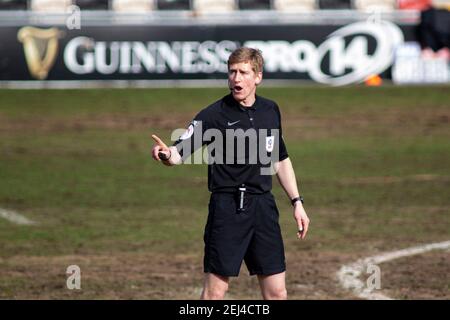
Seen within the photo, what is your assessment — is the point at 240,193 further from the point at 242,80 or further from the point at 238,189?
the point at 242,80

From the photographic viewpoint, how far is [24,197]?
17047mm

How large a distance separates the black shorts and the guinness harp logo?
21.4 metres

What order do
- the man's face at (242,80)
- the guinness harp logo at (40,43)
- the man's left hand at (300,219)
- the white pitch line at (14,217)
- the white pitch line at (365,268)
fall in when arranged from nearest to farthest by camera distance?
the man's face at (242,80) < the man's left hand at (300,219) < the white pitch line at (365,268) < the white pitch line at (14,217) < the guinness harp logo at (40,43)

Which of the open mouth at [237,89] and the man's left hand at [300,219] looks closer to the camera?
the open mouth at [237,89]

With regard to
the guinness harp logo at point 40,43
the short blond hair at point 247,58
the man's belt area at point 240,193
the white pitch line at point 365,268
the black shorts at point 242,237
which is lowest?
the white pitch line at point 365,268

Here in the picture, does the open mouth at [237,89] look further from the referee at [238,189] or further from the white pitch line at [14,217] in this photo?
the white pitch line at [14,217]

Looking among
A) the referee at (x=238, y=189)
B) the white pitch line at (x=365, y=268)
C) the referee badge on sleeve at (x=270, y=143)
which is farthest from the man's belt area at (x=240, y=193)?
the white pitch line at (x=365, y=268)

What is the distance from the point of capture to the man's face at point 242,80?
8.31m

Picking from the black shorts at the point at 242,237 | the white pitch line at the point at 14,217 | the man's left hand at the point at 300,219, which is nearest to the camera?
the black shorts at the point at 242,237

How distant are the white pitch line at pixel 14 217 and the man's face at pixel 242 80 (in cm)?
735

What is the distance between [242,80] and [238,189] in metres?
0.81

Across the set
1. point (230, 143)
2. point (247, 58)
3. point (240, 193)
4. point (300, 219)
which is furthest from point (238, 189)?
point (247, 58)
